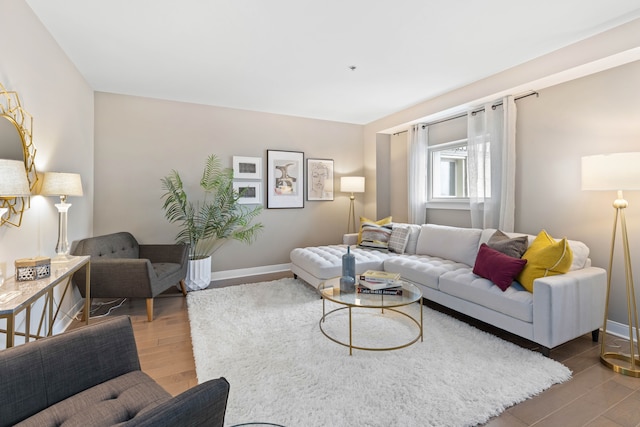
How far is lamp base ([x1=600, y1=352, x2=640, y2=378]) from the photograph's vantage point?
6.69ft

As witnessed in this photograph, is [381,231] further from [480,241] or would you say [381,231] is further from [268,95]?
[268,95]

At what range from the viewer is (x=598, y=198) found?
277 cm

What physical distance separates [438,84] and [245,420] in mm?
3744

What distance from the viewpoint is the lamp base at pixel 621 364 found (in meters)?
2.04

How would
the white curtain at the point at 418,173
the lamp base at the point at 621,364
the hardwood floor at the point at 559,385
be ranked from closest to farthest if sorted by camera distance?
the hardwood floor at the point at 559,385
the lamp base at the point at 621,364
the white curtain at the point at 418,173

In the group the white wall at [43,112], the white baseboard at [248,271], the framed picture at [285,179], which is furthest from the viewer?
the framed picture at [285,179]

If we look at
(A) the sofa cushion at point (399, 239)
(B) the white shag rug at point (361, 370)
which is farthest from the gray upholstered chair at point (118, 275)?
(A) the sofa cushion at point (399, 239)

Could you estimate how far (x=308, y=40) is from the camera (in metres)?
2.61

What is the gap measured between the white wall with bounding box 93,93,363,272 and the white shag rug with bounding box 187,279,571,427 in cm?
172

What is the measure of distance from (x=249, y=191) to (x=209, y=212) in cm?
78

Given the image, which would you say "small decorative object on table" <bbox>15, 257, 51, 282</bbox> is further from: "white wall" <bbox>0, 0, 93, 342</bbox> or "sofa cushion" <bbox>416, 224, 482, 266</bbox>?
"sofa cushion" <bbox>416, 224, 482, 266</bbox>

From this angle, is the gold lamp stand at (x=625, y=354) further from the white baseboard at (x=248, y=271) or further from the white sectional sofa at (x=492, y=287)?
the white baseboard at (x=248, y=271)

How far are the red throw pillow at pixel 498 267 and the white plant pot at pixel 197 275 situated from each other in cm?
311

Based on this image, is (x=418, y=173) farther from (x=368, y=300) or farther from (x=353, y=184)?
(x=368, y=300)
